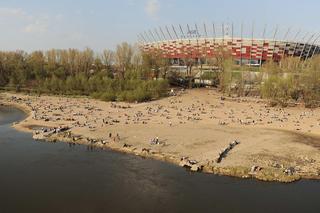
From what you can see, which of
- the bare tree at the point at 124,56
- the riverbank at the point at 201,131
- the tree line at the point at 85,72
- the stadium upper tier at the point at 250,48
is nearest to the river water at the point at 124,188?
the riverbank at the point at 201,131

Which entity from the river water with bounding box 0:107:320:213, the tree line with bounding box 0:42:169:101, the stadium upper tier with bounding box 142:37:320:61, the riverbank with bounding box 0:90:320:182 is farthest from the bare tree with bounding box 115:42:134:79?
the river water with bounding box 0:107:320:213

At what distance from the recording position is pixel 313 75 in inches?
3194

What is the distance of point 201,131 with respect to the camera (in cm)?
5191

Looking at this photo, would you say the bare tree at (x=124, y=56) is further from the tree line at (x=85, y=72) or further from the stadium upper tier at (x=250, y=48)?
the stadium upper tier at (x=250, y=48)

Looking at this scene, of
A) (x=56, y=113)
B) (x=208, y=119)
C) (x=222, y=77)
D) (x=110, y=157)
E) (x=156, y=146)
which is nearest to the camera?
(x=110, y=157)

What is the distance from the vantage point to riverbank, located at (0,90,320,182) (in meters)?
38.7

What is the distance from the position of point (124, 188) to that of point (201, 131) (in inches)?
852

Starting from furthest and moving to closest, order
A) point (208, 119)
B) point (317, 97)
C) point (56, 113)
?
point (317, 97) → point (56, 113) → point (208, 119)

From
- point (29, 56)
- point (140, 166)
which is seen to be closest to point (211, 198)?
point (140, 166)

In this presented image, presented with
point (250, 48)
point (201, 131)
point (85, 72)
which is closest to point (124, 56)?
point (85, 72)

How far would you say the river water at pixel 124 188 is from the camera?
28.8 meters

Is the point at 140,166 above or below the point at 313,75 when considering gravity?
below

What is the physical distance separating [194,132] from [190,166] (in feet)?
43.9

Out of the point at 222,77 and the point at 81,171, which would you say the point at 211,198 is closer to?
the point at 81,171
